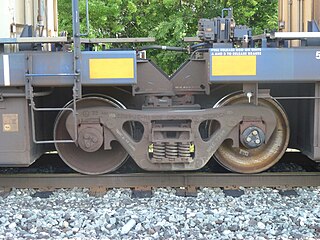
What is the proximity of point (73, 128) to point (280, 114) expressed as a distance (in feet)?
8.57

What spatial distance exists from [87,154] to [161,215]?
1870 mm

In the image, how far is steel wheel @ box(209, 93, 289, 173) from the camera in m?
6.70

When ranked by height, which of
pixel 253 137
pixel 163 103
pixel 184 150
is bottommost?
pixel 184 150

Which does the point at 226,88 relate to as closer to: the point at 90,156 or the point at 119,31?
the point at 90,156

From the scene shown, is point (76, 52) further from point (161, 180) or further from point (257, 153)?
point (257, 153)

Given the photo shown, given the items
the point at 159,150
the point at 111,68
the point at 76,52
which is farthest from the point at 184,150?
the point at 76,52

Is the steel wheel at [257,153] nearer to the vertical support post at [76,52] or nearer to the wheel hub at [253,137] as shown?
the wheel hub at [253,137]

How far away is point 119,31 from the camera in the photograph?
14.0 metres

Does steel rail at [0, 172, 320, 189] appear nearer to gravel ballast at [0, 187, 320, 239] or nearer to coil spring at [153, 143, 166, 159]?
gravel ballast at [0, 187, 320, 239]

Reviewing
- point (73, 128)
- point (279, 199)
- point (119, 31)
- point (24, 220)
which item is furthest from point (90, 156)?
point (119, 31)

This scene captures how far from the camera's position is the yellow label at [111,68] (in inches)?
233

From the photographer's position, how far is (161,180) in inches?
259

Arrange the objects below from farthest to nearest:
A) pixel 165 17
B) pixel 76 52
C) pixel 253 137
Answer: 1. pixel 165 17
2. pixel 253 137
3. pixel 76 52

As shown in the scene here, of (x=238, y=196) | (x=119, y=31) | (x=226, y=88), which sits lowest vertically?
(x=238, y=196)
